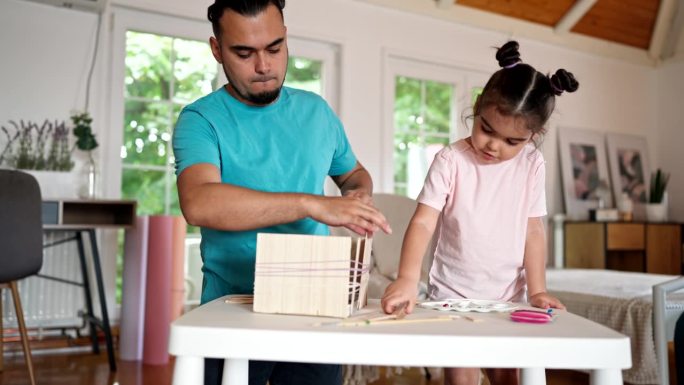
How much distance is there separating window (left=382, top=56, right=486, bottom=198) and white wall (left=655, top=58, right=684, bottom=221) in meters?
2.54

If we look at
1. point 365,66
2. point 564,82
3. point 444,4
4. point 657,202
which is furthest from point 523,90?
point 657,202

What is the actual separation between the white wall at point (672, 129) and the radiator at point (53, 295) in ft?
18.4

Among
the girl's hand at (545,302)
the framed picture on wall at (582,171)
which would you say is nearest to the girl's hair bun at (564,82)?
the girl's hand at (545,302)

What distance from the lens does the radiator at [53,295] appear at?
3.75 meters

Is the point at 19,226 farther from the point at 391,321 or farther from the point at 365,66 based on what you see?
the point at 365,66

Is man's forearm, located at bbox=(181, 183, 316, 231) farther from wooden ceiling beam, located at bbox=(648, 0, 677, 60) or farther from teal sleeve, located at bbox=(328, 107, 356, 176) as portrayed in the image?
wooden ceiling beam, located at bbox=(648, 0, 677, 60)

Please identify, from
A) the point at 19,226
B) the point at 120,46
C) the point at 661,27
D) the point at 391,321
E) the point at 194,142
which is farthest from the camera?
the point at 661,27

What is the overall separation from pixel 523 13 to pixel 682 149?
233 centimetres

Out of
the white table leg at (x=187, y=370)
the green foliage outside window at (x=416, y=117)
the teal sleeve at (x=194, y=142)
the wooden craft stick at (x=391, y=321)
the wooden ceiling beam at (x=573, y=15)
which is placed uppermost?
the wooden ceiling beam at (x=573, y=15)

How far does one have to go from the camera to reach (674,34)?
659cm

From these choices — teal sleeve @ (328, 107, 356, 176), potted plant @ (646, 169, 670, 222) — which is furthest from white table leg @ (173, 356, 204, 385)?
potted plant @ (646, 169, 670, 222)

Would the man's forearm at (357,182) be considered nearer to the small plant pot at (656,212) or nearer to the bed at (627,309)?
the bed at (627,309)

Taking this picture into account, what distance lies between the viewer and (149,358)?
11.9ft

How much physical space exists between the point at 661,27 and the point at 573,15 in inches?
50.5
